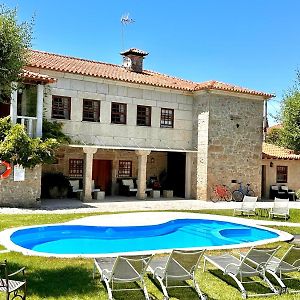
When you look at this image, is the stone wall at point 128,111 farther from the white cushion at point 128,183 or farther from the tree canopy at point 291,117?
the tree canopy at point 291,117

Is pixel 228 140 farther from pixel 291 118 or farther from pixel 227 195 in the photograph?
pixel 291 118

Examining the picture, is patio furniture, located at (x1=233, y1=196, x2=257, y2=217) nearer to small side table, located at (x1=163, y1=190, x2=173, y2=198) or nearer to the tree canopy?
the tree canopy

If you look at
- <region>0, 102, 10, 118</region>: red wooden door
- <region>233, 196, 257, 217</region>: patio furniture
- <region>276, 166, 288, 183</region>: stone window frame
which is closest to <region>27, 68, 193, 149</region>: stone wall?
<region>0, 102, 10, 118</region>: red wooden door

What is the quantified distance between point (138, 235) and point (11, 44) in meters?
8.17

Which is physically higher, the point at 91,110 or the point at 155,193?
the point at 91,110

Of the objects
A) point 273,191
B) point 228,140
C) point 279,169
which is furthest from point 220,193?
point 279,169

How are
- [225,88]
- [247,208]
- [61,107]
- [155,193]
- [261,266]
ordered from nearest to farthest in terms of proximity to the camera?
[261,266] < [247,208] < [61,107] < [225,88] < [155,193]

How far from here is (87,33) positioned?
2083 cm

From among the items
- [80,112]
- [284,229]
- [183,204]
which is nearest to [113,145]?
[80,112]

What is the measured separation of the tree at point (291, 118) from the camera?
2386 cm

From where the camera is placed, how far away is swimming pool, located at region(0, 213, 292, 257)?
1265cm

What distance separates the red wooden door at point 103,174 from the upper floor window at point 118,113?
3714 millimetres

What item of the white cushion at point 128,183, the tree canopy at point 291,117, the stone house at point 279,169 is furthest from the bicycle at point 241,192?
the white cushion at point 128,183

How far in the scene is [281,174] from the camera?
29.8 meters
